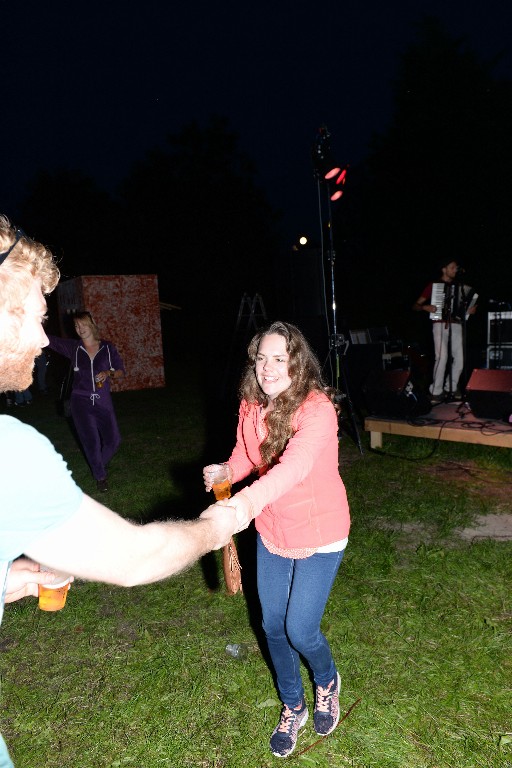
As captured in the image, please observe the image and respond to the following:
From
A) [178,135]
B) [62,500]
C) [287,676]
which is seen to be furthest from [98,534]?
[178,135]

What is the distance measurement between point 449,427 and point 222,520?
6197 millimetres

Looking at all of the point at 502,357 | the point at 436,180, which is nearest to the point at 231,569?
the point at 502,357

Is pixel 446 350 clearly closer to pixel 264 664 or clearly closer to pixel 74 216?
pixel 264 664

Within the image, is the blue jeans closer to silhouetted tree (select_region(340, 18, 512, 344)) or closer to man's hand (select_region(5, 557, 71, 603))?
man's hand (select_region(5, 557, 71, 603))

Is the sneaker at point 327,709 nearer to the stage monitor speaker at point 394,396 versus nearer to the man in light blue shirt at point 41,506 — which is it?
the man in light blue shirt at point 41,506

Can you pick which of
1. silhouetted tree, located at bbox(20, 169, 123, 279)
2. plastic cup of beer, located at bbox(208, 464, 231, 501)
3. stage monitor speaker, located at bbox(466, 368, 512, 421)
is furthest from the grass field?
silhouetted tree, located at bbox(20, 169, 123, 279)

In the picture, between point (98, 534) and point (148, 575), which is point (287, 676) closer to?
point (148, 575)

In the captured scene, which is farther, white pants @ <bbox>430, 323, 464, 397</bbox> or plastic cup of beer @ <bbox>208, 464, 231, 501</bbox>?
white pants @ <bbox>430, 323, 464, 397</bbox>

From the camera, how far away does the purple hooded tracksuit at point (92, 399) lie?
6.54m

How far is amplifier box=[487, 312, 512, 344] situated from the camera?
33.0 ft

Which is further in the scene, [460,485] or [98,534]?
[460,485]

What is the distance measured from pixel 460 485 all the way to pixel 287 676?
4552 mm

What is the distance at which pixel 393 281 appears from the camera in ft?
92.5

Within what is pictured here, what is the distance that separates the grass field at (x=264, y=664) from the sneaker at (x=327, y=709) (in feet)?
0.25
